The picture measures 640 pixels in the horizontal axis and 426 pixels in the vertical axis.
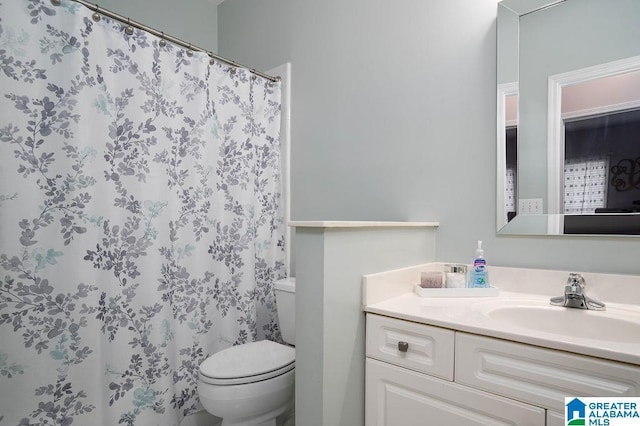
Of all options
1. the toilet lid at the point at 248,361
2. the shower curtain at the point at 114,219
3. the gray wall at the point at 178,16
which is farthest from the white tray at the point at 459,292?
the gray wall at the point at 178,16

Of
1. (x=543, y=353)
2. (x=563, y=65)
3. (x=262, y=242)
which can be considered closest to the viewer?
(x=543, y=353)

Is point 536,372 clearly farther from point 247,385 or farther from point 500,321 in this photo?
point 247,385

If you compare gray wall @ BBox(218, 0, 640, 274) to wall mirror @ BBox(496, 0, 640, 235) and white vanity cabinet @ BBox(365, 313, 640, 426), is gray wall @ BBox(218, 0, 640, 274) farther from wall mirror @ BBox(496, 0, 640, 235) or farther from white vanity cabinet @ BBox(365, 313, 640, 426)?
white vanity cabinet @ BBox(365, 313, 640, 426)

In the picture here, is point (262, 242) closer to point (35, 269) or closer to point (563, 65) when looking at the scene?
point (35, 269)

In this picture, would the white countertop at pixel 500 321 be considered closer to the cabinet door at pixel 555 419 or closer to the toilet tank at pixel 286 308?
the cabinet door at pixel 555 419

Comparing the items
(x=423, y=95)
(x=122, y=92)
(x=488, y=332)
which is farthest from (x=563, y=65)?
(x=122, y=92)

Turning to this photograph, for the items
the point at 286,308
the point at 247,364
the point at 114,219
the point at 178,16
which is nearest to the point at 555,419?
the point at 247,364

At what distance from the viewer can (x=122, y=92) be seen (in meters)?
1.44

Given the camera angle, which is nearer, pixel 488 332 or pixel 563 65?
pixel 488 332

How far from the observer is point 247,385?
4.35 ft

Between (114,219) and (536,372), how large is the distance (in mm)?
1619

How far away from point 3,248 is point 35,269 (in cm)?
12

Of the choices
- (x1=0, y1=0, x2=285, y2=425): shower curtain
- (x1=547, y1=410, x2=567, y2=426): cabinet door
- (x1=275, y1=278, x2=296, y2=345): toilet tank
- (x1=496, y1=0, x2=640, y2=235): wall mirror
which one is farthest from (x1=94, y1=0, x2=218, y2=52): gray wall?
(x1=547, y1=410, x2=567, y2=426): cabinet door

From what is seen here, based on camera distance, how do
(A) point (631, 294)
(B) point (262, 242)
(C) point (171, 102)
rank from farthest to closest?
(B) point (262, 242), (C) point (171, 102), (A) point (631, 294)
